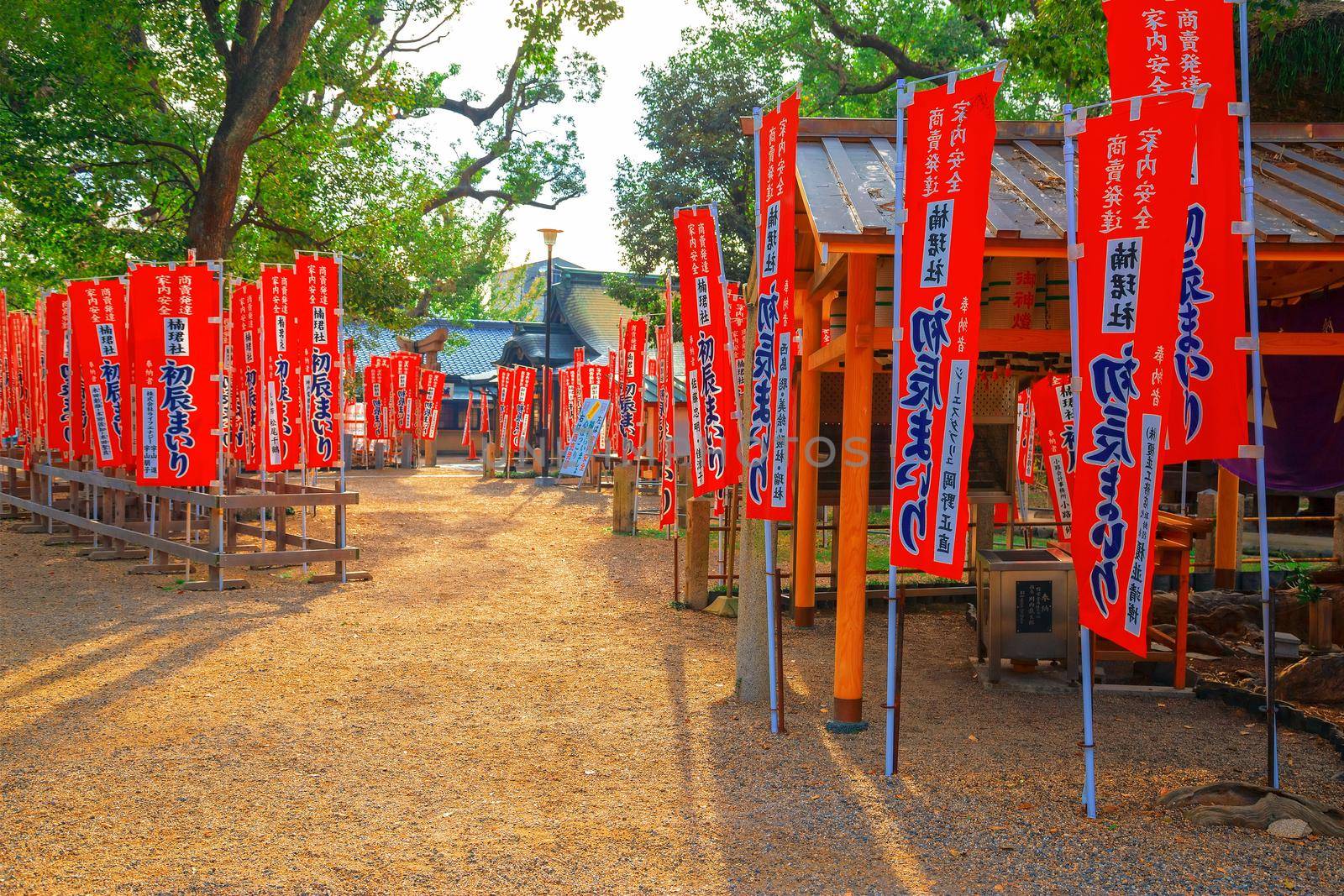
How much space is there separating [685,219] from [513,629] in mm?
3912

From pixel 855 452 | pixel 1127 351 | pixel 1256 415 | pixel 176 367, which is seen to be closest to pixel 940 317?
pixel 1127 351

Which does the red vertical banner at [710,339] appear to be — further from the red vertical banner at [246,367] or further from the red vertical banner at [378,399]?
the red vertical banner at [378,399]

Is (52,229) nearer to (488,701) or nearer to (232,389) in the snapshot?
(232,389)

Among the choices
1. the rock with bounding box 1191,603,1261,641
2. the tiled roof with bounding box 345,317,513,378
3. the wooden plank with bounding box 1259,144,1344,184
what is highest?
the tiled roof with bounding box 345,317,513,378

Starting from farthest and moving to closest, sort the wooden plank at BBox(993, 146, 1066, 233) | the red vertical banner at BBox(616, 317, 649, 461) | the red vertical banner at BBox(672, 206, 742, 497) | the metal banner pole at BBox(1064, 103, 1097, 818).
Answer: the red vertical banner at BBox(616, 317, 649, 461)
the red vertical banner at BBox(672, 206, 742, 497)
the wooden plank at BBox(993, 146, 1066, 233)
the metal banner pole at BBox(1064, 103, 1097, 818)

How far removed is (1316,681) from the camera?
7.10m

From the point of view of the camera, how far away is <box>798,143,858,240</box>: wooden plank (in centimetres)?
540

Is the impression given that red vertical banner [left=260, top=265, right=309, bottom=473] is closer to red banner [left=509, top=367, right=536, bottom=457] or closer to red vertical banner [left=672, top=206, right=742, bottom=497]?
red vertical banner [left=672, top=206, right=742, bottom=497]

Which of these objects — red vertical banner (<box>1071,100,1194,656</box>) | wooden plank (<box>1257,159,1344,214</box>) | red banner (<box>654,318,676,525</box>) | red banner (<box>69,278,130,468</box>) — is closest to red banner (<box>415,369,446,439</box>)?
red banner (<box>654,318,676,525</box>)

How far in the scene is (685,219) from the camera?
305 inches

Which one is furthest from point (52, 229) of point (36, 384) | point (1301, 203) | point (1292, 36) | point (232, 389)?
point (1292, 36)

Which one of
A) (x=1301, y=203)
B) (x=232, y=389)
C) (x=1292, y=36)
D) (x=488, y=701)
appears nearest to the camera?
(x=1301, y=203)

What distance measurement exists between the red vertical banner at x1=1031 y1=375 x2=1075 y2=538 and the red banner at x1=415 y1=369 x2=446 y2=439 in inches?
854

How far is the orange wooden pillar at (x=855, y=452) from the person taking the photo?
5.82 meters
